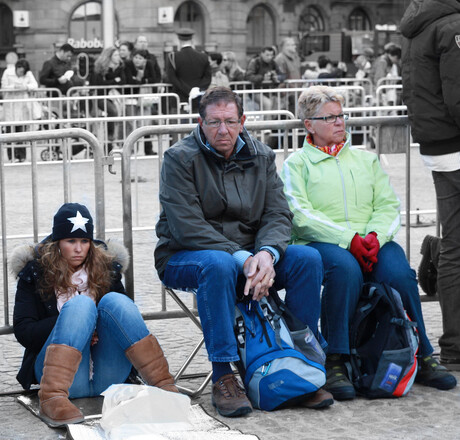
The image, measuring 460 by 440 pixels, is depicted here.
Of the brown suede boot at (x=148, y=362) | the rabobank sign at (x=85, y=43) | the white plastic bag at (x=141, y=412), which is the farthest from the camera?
the rabobank sign at (x=85, y=43)

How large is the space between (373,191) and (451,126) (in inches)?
19.9

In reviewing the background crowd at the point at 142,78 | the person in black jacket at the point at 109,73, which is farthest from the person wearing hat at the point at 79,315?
the person in black jacket at the point at 109,73

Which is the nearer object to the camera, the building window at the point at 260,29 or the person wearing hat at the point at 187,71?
the person wearing hat at the point at 187,71

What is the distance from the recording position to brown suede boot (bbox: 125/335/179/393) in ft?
15.8

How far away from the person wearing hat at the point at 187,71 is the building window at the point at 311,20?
3322 cm

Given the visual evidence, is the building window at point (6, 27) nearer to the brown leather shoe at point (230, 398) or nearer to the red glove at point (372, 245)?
the red glove at point (372, 245)

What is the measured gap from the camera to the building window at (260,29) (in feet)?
157

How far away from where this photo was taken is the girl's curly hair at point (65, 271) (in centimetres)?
493

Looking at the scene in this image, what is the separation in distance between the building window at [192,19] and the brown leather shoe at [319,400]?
41.2 m

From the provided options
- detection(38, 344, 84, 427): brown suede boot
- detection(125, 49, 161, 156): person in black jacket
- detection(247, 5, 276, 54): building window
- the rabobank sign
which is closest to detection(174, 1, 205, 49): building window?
detection(247, 5, 276, 54): building window

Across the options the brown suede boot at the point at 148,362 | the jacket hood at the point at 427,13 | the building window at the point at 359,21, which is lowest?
the brown suede boot at the point at 148,362

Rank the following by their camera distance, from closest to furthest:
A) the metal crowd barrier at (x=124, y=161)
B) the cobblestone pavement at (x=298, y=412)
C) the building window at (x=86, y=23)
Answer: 1. the cobblestone pavement at (x=298, y=412)
2. the metal crowd barrier at (x=124, y=161)
3. the building window at (x=86, y=23)

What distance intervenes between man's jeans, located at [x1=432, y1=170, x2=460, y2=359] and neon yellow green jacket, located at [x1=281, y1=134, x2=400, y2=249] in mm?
274

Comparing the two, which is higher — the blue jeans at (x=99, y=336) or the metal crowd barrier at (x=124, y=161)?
the metal crowd barrier at (x=124, y=161)
